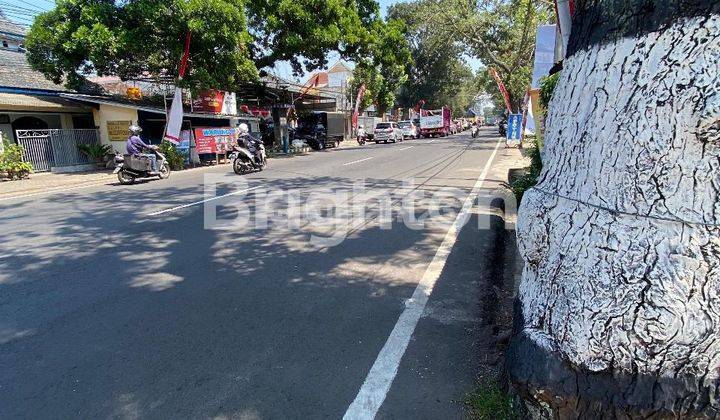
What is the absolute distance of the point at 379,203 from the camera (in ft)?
28.3

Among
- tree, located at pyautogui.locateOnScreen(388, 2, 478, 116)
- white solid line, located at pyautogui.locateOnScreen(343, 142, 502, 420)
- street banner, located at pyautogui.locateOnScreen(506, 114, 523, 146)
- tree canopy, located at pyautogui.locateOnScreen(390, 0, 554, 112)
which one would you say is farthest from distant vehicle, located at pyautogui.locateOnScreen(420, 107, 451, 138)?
white solid line, located at pyautogui.locateOnScreen(343, 142, 502, 420)

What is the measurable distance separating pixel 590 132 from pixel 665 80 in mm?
301

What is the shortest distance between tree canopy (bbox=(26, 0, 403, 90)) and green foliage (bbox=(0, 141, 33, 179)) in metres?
3.04

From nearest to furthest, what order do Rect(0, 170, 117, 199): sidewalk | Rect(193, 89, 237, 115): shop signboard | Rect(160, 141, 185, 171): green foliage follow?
Rect(0, 170, 117, 199): sidewalk
Rect(160, 141, 185, 171): green foliage
Rect(193, 89, 237, 115): shop signboard

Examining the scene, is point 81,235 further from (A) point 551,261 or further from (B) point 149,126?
(B) point 149,126

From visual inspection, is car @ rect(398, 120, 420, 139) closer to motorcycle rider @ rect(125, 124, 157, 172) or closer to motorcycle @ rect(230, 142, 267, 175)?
motorcycle @ rect(230, 142, 267, 175)

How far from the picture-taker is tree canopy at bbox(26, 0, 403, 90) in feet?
46.7

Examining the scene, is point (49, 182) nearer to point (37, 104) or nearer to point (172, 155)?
point (172, 155)

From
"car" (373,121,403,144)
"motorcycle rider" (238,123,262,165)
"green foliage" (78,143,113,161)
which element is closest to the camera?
"motorcycle rider" (238,123,262,165)

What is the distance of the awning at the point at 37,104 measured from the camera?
596 inches

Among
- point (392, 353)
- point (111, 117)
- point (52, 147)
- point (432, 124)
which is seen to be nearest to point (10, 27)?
point (111, 117)

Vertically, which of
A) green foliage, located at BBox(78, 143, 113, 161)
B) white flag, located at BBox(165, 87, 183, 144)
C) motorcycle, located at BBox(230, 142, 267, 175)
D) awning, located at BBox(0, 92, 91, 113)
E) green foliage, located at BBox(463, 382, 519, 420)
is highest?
awning, located at BBox(0, 92, 91, 113)

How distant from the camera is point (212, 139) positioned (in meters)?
18.8

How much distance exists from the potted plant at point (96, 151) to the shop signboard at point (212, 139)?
3.21 m
